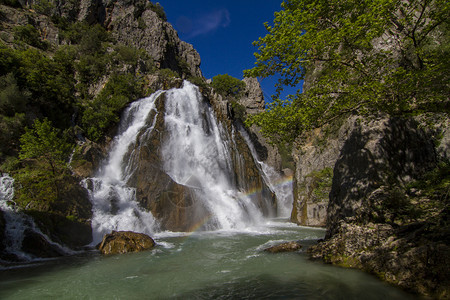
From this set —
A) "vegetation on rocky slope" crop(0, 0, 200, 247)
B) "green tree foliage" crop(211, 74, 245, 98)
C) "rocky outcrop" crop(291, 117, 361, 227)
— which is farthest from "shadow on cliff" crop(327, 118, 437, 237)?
"green tree foliage" crop(211, 74, 245, 98)

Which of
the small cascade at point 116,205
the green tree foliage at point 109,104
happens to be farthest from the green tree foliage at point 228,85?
the small cascade at point 116,205

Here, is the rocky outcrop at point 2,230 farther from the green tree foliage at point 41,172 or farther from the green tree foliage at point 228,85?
the green tree foliage at point 228,85

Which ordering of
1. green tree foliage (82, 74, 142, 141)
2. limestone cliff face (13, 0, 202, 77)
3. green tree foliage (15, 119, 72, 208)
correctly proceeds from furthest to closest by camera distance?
1. limestone cliff face (13, 0, 202, 77)
2. green tree foliage (82, 74, 142, 141)
3. green tree foliage (15, 119, 72, 208)

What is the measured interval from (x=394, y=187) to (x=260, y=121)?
522cm

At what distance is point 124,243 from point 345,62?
12.9m

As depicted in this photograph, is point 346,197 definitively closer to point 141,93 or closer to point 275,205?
point 275,205

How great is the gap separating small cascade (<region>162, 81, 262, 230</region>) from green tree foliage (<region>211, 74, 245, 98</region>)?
30.0 metres

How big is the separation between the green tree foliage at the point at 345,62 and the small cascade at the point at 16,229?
12.2 m

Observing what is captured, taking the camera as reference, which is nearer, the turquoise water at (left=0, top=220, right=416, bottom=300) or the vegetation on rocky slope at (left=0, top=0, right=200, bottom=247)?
the turquoise water at (left=0, top=220, right=416, bottom=300)

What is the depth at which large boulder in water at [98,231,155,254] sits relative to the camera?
12438mm

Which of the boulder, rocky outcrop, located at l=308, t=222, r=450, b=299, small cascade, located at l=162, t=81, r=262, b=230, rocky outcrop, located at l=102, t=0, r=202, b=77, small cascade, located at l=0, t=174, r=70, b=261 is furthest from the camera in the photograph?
rocky outcrop, located at l=102, t=0, r=202, b=77

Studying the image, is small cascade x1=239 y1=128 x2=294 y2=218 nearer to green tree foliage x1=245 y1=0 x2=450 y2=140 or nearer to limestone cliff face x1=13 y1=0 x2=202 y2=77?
limestone cliff face x1=13 y1=0 x2=202 y2=77

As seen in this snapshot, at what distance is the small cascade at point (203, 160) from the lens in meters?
22.2

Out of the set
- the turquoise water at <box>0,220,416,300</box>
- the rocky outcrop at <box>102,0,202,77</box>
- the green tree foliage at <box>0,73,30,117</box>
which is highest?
the rocky outcrop at <box>102,0,202,77</box>
